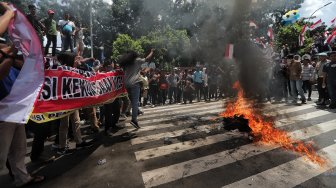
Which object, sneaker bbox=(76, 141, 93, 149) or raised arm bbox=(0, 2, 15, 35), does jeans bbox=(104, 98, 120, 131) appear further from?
raised arm bbox=(0, 2, 15, 35)

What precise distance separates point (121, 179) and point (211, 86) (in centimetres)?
1194

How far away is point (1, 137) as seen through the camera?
3.48 metres

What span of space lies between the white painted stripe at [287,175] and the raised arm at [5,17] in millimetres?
3228

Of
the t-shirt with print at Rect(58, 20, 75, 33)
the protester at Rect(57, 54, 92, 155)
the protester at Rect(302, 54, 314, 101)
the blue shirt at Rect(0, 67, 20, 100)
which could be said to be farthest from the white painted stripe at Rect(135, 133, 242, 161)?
the protester at Rect(302, 54, 314, 101)

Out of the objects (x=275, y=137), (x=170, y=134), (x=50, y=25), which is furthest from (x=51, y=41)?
(x=275, y=137)

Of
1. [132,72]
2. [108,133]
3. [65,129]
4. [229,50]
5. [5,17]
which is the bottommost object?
[108,133]

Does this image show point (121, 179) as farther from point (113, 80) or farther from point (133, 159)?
point (113, 80)

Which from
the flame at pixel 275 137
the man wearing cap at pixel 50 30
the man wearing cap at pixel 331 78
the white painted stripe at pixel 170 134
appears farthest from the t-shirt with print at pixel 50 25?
the man wearing cap at pixel 331 78

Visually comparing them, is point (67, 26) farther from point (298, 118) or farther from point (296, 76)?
point (296, 76)

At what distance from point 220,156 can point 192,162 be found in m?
0.57

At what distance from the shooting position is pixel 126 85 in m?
6.90

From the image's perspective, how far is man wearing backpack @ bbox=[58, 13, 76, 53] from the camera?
33.2 ft

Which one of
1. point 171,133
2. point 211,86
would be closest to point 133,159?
point 171,133

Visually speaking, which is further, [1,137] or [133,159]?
[133,159]
